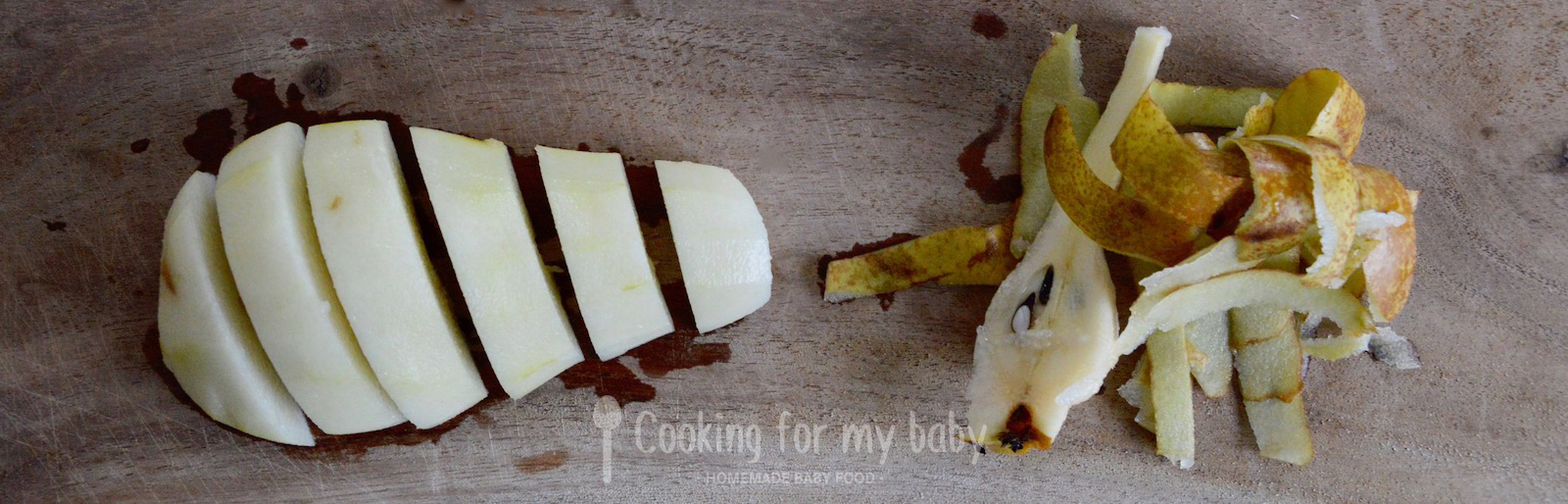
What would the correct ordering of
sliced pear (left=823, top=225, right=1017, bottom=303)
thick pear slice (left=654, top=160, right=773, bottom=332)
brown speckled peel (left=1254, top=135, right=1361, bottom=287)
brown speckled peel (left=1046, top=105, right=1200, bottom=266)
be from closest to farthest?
1. brown speckled peel (left=1254, top=135, right=1361, bottom=287)
2. brown speckled peel (left=1046, top=105, right=1200, bottom=266)
3. thick pear slice (left=654, top=160, right=773, bottom=332)
4. sliced pear (left=823, top=225, right=1017, bottom=303)

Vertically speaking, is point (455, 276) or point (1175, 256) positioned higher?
point (1175, 256)

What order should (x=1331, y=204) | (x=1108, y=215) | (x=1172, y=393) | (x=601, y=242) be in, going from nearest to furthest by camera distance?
(x=1331, y=204) < (x=1108, y=215) < (x=601, y=242) < (x=1172, y=393)

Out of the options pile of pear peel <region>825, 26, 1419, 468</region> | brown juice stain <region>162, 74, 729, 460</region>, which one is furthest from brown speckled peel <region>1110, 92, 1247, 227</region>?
brown juice stain <region>162, 74, 729, 460</region>

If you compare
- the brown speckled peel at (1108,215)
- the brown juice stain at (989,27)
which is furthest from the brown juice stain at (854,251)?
the brown juice stain at (989,27)

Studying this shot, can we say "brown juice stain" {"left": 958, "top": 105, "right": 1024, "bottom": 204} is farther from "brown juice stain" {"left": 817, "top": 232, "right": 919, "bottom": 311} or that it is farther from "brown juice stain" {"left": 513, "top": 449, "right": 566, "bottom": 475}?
"brown juice stain" {"left": 513, "top": 449, "right": 566, "bottom": 475}

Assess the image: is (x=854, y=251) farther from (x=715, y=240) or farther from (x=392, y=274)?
(x=392, y=274)

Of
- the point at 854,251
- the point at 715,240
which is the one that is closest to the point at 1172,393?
the point at 854,251
